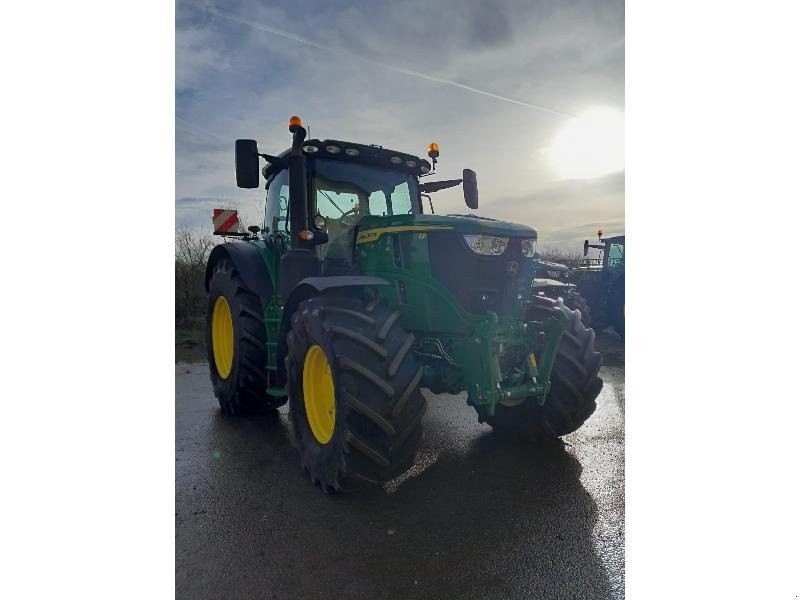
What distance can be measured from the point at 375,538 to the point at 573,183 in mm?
1785

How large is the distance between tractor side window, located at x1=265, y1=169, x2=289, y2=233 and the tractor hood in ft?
2.75

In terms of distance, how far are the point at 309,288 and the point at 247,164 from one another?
2.16 feet

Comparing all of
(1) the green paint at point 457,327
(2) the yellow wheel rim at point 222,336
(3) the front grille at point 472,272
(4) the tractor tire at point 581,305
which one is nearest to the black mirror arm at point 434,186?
(1) the green paint at point 457,327

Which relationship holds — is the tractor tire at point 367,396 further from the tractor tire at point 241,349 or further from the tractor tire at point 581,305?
the tractor tire at point 581,305

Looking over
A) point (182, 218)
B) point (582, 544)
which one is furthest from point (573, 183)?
point (182, 218)

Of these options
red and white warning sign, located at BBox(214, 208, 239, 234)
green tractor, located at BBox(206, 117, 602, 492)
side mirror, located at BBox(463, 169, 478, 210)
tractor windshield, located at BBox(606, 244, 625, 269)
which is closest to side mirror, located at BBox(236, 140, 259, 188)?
green tractor, located at BBox(206, 117, 602, 492)

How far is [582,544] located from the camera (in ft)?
6.51

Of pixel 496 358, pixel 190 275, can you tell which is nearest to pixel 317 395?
pixel 496 358

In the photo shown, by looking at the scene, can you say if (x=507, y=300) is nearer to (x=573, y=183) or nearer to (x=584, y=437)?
(x=573, y=183)

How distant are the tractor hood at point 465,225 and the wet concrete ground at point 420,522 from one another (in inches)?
33.8

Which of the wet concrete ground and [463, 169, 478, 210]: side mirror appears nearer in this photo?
the wet concrete ground

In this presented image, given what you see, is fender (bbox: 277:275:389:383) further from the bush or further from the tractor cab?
the bush

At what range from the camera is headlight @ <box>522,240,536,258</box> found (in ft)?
8.71

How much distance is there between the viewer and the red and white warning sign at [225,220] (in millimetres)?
2523
